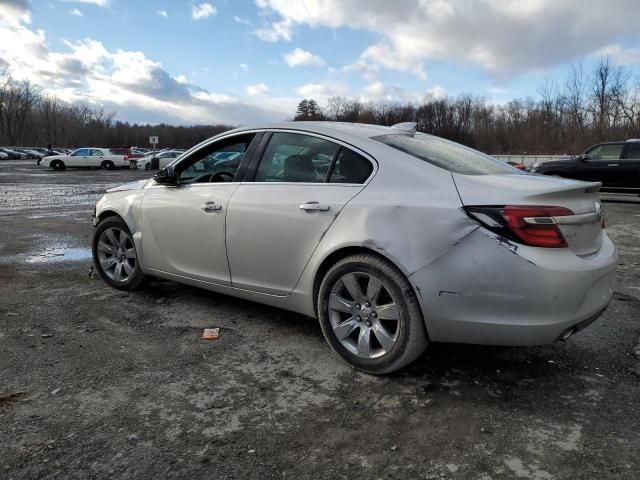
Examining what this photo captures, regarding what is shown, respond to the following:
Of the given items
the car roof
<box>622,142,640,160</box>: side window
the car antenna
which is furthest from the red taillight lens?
<box>622,142,640,160</box>: side window

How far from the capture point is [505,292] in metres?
2.63

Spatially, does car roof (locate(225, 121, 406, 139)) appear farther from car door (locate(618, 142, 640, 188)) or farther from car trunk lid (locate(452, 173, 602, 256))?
car door (locate(618, 142, 640, 188))

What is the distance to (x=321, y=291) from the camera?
3.24 m

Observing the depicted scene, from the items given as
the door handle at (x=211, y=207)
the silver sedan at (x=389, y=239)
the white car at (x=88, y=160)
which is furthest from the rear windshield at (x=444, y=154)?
the white car at (x=88, y=160)

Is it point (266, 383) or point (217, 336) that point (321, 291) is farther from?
point (217, 336)

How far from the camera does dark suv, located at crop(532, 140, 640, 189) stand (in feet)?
45.0

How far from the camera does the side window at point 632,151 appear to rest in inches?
541

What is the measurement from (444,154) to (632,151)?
13.0 meters

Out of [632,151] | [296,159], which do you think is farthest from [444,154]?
[632,151]

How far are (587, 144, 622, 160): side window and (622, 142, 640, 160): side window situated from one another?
175 mm

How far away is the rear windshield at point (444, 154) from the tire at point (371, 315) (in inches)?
30.2

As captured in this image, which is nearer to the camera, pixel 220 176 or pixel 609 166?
pixel 220 176

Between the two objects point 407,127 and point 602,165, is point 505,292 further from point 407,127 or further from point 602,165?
point 602,165

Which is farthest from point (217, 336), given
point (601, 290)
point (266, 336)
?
point (601, 290)
